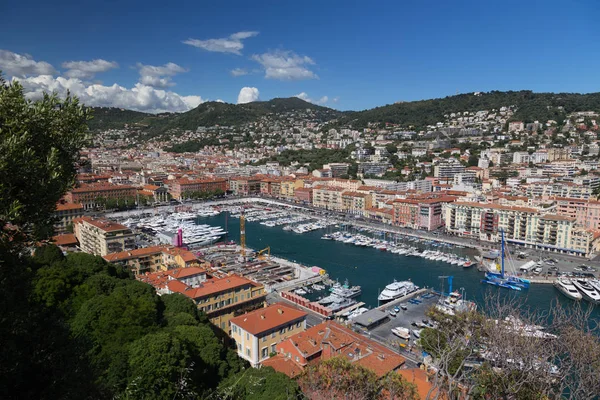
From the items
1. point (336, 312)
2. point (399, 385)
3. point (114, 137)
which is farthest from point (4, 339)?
point (114, 137)

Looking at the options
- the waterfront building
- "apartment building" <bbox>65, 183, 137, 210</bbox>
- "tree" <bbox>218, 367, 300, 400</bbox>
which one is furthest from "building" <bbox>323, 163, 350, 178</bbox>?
"tree" <bbox>218, 367, 300, 400</bbox>

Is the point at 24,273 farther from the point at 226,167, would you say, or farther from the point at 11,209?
the point at 226,167

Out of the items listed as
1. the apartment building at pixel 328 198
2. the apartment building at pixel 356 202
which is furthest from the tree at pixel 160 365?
the apartment building at pixel 328 198

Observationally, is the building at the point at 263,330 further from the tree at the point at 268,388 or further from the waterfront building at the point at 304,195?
the waterfront building at the point at 304,195

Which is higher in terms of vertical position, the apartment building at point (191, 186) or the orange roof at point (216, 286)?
the apartment building at point (191, 186)

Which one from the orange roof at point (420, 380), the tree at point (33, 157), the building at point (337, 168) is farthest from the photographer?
the building at point (337, 168)

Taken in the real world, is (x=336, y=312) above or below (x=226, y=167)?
below

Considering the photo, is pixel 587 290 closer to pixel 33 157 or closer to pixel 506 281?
pixel 506 281
